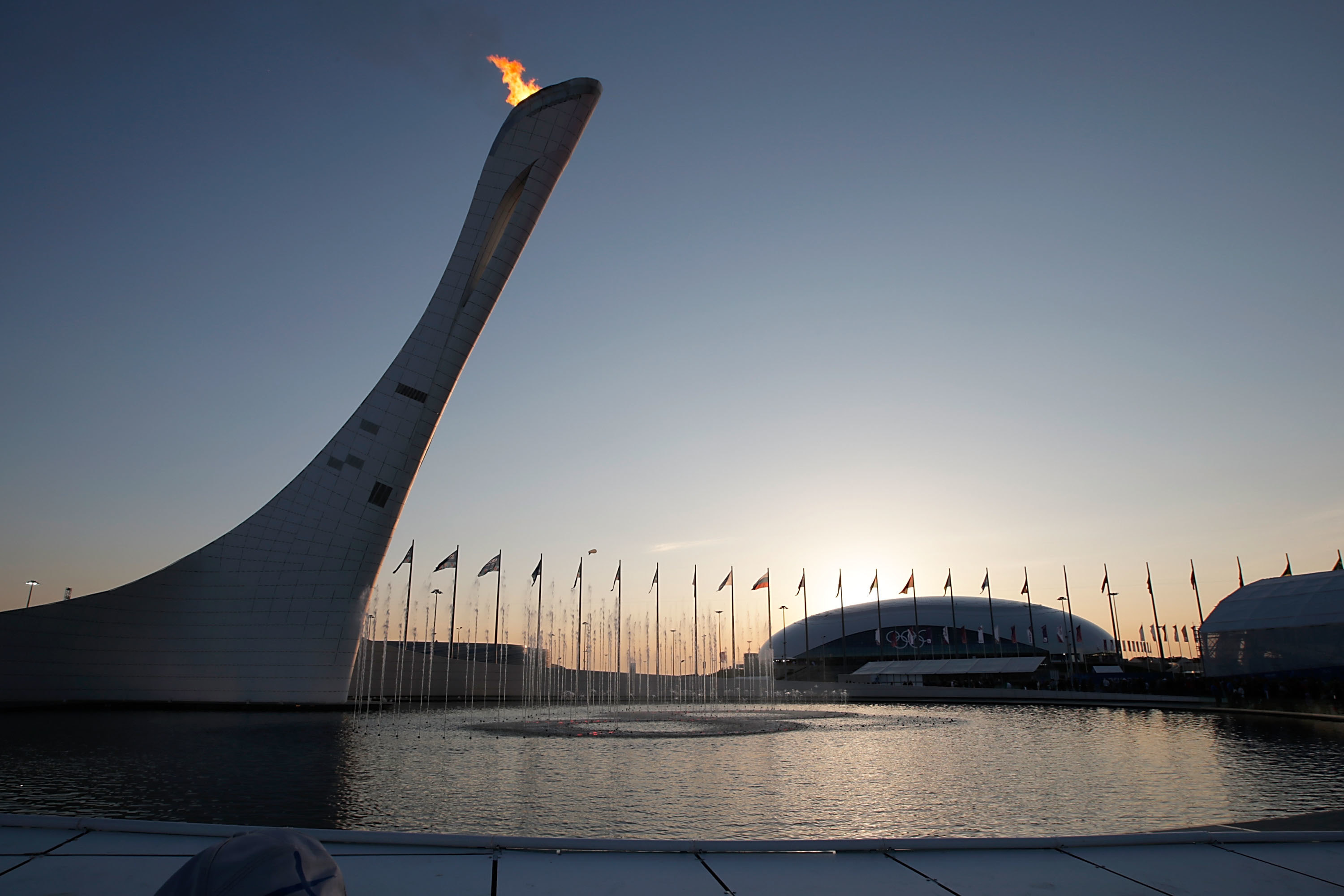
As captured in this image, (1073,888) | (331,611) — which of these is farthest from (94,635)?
(1073,888)

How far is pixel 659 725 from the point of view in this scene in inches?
1065

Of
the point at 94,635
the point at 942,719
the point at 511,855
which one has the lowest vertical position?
the point at 942,719

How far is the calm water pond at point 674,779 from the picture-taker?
9211 mm

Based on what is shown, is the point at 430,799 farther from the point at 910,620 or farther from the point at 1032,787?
the point at 910,620

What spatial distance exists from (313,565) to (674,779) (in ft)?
80.3

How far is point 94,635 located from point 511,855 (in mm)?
32823

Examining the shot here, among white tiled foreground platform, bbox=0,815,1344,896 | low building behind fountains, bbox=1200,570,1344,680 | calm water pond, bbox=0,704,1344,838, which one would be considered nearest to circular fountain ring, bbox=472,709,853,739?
calm water pond, bbox=0,704,1344,838

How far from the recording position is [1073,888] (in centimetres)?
419

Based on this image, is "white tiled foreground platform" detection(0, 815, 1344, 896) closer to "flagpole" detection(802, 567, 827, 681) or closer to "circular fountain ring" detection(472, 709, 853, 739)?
"circular fountain ring" detection(472, 709, 853, 739)

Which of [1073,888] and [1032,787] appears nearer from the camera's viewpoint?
[1073,888]

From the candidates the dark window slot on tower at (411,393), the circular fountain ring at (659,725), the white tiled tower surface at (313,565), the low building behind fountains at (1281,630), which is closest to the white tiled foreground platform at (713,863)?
the circular fountain ring at (659,725)

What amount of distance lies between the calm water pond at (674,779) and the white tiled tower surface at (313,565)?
8.14 m

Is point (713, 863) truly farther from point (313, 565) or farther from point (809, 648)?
point (809, 648)

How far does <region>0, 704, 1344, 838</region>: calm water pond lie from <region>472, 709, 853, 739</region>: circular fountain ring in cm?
179
